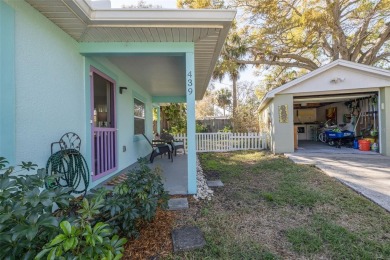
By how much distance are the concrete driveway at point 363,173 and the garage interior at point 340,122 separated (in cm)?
138

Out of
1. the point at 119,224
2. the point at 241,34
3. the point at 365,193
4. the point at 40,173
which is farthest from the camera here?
the point at 241,34

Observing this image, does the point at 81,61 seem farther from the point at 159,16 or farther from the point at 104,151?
the point at 104,151

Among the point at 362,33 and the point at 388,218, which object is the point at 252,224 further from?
the point at 362,33

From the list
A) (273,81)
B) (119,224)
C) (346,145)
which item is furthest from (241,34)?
(119,224)

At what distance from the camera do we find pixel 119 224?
7.24ft

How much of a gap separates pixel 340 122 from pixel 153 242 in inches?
519

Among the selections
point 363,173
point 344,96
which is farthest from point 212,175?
point 344,96

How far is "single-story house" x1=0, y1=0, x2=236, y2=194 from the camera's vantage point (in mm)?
2387

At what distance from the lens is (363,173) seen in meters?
5.20

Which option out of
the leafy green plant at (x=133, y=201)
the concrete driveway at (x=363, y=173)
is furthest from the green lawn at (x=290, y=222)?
the leafy green plant at (x=133, y=201)

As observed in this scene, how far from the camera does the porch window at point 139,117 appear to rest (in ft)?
23.6

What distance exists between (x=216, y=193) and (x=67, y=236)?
3.21 metres

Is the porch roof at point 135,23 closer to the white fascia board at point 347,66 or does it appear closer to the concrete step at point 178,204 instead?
the concrete step at point 178,204

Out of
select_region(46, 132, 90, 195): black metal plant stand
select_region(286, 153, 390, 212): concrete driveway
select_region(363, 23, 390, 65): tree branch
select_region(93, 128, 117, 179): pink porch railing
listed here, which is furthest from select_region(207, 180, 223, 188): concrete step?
select_region(363, 23, 390, 65): tree branch
